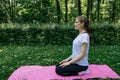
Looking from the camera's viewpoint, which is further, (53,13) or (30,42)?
(53,13)

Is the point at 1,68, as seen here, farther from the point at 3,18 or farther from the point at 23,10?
the point at 23,10

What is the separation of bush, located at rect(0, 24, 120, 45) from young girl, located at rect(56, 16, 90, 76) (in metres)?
10.4

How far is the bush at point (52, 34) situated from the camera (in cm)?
1872

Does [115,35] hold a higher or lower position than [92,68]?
lower

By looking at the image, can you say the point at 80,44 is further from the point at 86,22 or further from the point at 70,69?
the point at 70,69

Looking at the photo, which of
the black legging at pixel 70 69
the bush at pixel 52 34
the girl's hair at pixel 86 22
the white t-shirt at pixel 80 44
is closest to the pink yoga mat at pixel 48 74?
the black legging at pixel 70 69

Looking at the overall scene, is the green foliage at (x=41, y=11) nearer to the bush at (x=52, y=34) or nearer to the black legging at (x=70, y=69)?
the bush at (x=52, y=34)

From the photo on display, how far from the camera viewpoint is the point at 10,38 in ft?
63.8

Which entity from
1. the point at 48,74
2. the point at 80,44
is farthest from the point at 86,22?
the point at 48,74

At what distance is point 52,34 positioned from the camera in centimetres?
1883

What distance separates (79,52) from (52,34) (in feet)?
35.3

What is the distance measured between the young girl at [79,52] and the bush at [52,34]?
10.4 meters

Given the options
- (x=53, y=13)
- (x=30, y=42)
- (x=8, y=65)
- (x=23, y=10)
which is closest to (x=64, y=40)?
(x=30, y=42)

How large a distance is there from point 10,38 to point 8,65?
9.19m
